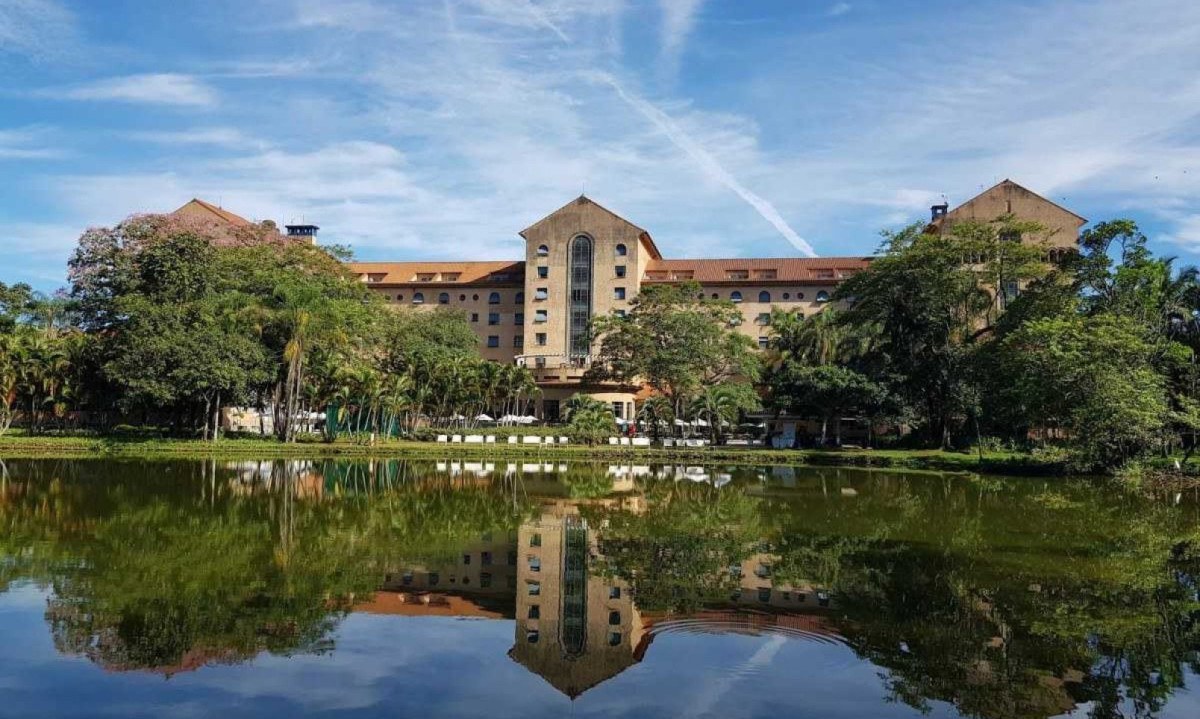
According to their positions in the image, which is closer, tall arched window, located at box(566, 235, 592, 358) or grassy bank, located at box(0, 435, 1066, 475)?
grassy bank, located at box(0, 435, 1066, 475)

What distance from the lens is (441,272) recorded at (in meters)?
87.9

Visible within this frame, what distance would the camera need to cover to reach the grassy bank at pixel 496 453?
43438mm

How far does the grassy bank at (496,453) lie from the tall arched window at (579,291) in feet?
100

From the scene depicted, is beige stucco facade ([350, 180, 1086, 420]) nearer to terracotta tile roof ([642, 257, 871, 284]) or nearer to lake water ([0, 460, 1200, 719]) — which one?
terracotta tile roof ([642, 257, 871, 284])

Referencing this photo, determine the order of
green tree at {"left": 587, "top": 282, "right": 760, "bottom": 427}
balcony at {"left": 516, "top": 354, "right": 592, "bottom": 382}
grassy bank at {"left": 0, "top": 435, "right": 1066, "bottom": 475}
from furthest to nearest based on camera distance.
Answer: balcony at {"left": 516, "top": 354, "right": 592, "bottom": 382} < green tree at {"left": 587, "top": 282, "right": 760, "bottom": 427} < grassy bank at {"left": 0, "top": 435, "right": 1066, "bottom": 475}

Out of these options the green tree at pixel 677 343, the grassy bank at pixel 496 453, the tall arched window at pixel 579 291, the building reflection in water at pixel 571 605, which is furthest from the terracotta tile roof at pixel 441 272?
the building reflection in water at pixel 571 605

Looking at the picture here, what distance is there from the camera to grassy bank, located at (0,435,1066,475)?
4344 centimetres

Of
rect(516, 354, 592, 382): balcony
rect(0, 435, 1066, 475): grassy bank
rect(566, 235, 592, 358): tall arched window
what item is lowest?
rect(0, 435, 1066, 475): grassy bank

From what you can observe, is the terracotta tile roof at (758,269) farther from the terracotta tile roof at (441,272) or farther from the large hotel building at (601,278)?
the terracotta tile roof at (441,272)

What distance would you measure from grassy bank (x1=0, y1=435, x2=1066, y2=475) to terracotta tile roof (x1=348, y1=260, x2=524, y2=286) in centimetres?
3784

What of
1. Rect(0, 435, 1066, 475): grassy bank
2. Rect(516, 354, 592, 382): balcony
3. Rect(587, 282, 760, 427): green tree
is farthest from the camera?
Rect(516, 354, 592, 382): balcony

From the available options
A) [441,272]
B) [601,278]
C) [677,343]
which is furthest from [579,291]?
[677,343]

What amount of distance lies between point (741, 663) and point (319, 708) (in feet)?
15.8

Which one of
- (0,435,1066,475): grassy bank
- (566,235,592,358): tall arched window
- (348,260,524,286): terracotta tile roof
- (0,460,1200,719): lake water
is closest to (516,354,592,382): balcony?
(566,235,592,358): tall arched window
